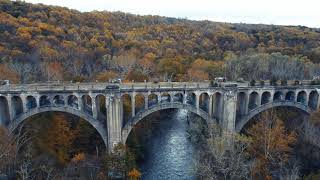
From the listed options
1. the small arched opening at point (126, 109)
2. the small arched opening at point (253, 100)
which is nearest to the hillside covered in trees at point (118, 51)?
the small arched opening at point (126, 109)

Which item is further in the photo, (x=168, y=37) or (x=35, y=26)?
(x=168, y=37)

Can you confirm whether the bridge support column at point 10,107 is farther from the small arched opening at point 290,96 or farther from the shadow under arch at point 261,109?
the small arched opening at point 290,96

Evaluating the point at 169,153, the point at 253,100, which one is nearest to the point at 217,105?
the point at 253,100

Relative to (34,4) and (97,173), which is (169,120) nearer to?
(97,173)

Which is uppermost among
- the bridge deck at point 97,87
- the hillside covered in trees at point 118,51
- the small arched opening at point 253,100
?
the hillside covered in trees at point 118,51

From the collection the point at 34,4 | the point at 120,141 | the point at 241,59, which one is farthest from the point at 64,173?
the point at 34,4

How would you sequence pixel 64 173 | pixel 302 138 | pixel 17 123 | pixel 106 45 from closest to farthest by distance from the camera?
pixel 64 173 < pixel 17 123 < pixel 302 138 < pixel 106 45

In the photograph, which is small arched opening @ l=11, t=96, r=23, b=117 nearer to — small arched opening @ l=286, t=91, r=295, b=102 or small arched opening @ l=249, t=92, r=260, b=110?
small arched opening @ l=249, t=92, r=260, b=110
